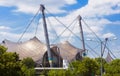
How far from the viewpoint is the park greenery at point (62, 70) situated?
124ft

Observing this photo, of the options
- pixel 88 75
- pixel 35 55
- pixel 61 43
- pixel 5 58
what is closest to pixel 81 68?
pixel 88 75

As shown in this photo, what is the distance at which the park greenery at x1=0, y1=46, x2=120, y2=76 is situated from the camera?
3769 cm

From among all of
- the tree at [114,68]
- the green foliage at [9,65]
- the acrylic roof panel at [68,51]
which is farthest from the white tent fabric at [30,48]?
the green foliage at [9,65]

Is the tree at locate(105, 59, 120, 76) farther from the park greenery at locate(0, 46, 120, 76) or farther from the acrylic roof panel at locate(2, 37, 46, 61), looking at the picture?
the acrylic roof panel at locate(2, 37, 46, 61)

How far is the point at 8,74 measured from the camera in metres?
36.7

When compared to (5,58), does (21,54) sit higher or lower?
higher

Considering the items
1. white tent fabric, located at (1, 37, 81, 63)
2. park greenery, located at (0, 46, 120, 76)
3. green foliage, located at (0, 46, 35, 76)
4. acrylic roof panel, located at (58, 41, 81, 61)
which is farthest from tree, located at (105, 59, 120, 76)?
acrylic roof panel, located at (58, 41, 81, 61)

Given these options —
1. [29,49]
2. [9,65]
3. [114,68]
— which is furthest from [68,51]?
[9,65]

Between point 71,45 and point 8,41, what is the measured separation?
31.6 m

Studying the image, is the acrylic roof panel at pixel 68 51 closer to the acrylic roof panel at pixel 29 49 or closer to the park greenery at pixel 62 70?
the acrylic roof panel at pixel 29 49

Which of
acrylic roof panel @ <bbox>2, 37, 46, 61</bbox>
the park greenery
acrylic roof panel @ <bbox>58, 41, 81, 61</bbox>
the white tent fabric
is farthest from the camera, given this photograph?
acrylic roof panel @ <bbox>58, 41, 81, 61</bbox>

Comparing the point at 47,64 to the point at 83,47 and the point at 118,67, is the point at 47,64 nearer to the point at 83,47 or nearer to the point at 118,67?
the point at 83,47

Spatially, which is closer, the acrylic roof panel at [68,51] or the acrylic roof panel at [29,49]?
the acrylic roof panel at [29,49]

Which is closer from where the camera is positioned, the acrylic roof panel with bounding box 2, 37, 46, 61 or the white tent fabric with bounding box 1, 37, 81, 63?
the white tent fabric with bounding box 1, 37, 81, 63
